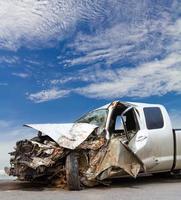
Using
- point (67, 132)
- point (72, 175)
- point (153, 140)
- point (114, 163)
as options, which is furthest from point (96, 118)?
point (72, 175)

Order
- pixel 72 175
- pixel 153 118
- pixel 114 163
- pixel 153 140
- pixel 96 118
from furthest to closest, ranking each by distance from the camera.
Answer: pixel 153 118, pixel 96 118, pixel 153 140, pixel 114 163, pixel 72 175

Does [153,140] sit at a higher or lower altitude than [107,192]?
higher

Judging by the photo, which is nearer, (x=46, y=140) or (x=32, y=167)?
(x=32, y=167)

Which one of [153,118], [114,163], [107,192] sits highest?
[153,118]

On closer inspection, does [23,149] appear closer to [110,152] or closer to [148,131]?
[110,152]

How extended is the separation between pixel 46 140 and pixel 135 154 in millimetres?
2090

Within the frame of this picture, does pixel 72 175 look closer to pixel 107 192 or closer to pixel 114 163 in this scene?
pixel 107 192

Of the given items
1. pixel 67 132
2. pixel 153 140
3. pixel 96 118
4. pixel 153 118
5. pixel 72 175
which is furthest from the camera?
pixel 153 118

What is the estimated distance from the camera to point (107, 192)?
981 centimetres

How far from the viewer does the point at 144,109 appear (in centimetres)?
1231

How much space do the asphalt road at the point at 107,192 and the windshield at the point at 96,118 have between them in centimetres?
154

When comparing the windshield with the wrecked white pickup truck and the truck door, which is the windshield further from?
the truck door

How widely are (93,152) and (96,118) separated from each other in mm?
1563

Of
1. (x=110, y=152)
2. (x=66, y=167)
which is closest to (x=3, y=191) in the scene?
(x=66, y=167)
